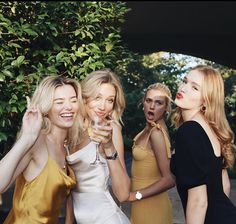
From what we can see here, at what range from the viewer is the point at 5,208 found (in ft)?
25.1

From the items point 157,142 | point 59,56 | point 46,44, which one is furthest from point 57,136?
point 46,44

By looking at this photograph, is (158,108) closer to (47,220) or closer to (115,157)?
(115,157)

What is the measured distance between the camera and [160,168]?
178 inches

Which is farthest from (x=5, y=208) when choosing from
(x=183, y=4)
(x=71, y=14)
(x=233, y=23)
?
(x=233, y=23)

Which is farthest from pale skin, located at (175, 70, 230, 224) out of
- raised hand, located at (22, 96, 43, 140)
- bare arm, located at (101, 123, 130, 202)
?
raised hand, located at (22, 96, 43, 140)

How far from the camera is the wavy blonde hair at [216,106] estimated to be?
3.25 metres

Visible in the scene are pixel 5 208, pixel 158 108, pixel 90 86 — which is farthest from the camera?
pixel 5 208

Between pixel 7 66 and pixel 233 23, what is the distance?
14141 mm

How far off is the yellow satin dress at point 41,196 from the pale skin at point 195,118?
0.83 metres

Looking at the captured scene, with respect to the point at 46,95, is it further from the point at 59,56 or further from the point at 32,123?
the point at 59,56

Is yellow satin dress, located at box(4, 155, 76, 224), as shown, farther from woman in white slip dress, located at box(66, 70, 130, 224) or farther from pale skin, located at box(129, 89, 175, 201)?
pale skin, located at box(129, 89, 175, 201)

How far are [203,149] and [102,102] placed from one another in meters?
0.91

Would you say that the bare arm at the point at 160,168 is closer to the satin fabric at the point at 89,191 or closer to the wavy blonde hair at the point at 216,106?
the satin fabric at the point at 89,191

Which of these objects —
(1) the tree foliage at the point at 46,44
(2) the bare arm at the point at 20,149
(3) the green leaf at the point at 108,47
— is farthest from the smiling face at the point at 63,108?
(3) the green leaf at the point at 108,47
